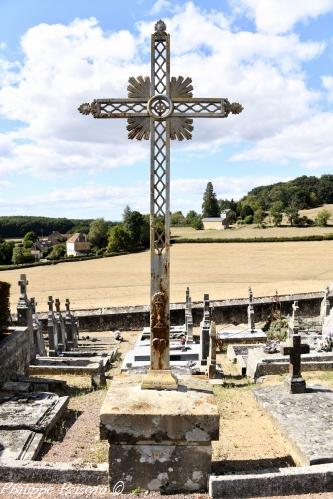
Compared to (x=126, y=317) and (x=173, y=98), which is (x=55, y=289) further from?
(x=173, y=98)

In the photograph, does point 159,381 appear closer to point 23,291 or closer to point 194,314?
point 23,291

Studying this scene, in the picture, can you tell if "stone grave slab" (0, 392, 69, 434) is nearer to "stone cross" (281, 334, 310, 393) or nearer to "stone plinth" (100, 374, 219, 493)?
"stone plinth" (100, 374, 219, 493)

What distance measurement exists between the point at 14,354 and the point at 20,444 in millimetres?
5240

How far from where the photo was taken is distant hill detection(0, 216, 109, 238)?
13088 centimetres

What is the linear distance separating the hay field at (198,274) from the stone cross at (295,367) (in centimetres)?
2232

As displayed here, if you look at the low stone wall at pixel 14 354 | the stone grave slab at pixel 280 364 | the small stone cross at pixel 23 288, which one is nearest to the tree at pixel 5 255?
the small stone cross at pixel 23 288

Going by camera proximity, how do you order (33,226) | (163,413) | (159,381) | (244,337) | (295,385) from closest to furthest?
(163,413)
(159,381)
(295,385)
(244,337)
(33,226)

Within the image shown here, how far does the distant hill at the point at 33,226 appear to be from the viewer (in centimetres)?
13088

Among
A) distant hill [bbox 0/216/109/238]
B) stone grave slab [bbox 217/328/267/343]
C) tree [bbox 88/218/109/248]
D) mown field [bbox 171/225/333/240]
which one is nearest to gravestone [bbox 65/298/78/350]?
stone grave slab [bbox 217/328/267/343]

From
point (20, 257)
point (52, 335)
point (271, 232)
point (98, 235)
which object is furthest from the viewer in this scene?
point (98, 235)

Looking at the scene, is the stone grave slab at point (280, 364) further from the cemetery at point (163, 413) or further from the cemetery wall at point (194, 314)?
the cemetery wall at point (194, 314)

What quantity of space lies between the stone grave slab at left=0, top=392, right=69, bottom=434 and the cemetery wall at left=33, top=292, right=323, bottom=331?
15.2 m

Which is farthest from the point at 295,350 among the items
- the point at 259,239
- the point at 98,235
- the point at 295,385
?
the point at 98,235

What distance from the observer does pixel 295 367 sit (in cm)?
1019
